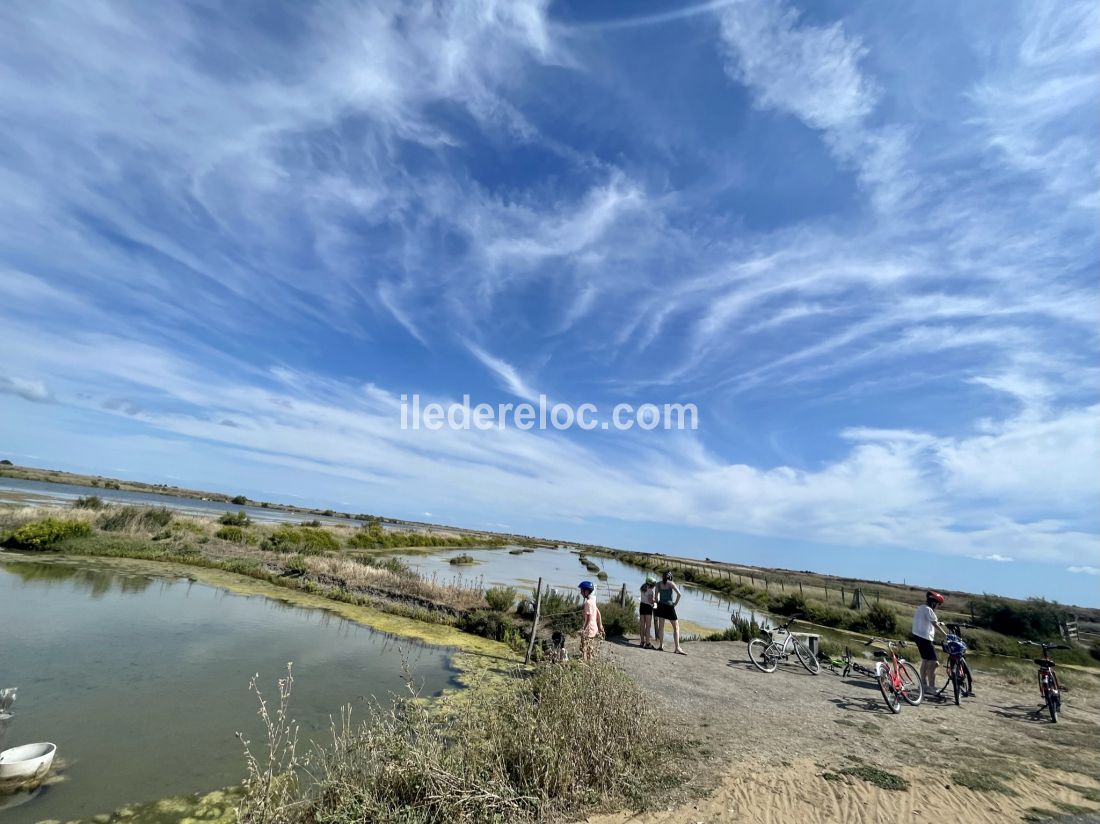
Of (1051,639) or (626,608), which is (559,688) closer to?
(626,608)

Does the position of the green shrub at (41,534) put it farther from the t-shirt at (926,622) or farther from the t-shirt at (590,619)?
the t-shirt at (926,622)

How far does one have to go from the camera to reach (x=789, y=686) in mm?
10984

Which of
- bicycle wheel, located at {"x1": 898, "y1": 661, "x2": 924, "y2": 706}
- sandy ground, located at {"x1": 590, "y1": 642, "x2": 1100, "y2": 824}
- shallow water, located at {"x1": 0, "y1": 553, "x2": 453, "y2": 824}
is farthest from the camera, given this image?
bicycle wheel, located at {"x1": 898, "y1": 661, "x2": 924, "y2": 706}

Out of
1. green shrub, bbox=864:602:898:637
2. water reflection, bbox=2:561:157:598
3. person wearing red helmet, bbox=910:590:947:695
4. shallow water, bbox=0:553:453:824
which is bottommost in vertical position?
shallow water, bbox=0:553:453:824

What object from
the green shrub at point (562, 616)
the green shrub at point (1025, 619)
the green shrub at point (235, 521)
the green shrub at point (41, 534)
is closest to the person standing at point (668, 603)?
the green shrub at point (562, 616)

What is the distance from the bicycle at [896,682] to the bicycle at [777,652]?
247 cm

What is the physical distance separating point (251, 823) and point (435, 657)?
9.83 m

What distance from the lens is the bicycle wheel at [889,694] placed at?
9336mm

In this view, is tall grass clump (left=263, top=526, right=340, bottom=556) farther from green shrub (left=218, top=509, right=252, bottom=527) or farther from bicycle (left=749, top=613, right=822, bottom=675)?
bicycle (left=749, top=613, right=822, bottom=675)

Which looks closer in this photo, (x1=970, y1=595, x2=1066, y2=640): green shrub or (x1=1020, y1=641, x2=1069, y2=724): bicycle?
(x1=1020, y1=641, x2=1069, y2=724): bicycle

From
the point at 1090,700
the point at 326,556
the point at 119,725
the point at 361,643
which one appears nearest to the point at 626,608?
the point at 361,643

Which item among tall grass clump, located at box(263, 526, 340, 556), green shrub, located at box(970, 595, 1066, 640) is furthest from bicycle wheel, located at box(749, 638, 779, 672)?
tall grass clump, located at box(263, 526, 340, 556)

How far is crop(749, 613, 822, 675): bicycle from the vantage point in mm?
12337

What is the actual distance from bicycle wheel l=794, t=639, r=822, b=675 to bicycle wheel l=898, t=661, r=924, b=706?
8.27 feet
